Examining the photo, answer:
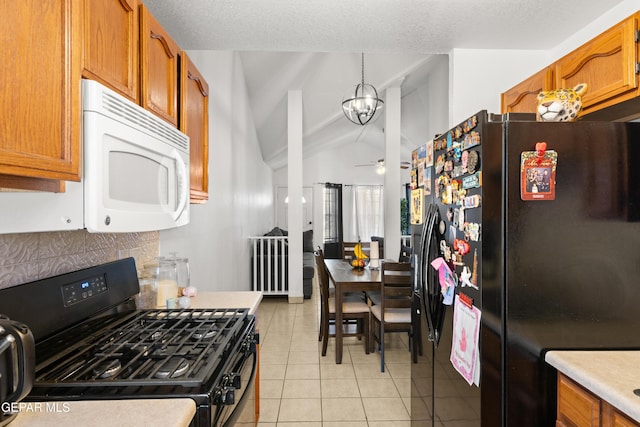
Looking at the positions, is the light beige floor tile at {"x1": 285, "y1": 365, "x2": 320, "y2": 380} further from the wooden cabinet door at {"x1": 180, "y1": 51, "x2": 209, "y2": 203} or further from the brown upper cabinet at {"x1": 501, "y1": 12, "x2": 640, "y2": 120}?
the brown upper cabinet at {"x1": 501, "y1": 12, "x2": 640, "y2": 120}

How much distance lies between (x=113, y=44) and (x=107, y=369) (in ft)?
3.30

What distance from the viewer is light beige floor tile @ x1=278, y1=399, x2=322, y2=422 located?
2217mm

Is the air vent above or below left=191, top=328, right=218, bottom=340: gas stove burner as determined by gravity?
above

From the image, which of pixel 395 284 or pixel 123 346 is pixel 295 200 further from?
pixel 123 346

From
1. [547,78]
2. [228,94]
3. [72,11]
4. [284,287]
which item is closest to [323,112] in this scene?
[228,94]

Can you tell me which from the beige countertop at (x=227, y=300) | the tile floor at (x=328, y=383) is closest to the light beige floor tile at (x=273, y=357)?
the tile floor at (x=328, y=383)

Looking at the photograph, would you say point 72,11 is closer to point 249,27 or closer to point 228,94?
point 249,27

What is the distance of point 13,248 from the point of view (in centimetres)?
106

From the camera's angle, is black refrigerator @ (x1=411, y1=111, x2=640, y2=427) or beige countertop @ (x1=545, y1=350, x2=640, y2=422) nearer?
beige countertop @ (x1=545, y1=350, x2=640, y2=422)

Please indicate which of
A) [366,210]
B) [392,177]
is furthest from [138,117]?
[366,210]

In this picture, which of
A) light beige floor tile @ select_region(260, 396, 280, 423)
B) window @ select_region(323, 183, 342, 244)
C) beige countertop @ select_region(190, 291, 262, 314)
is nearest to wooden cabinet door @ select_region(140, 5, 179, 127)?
beige countertop @ select_region(190, 291, 262, 314)

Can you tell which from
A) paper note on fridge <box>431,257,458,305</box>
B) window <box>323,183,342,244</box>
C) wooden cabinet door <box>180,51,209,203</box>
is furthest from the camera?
window <box>323,183,342,244</box>

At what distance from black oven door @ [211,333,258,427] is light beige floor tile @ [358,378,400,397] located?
1.28m

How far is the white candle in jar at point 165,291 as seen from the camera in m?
1.78
